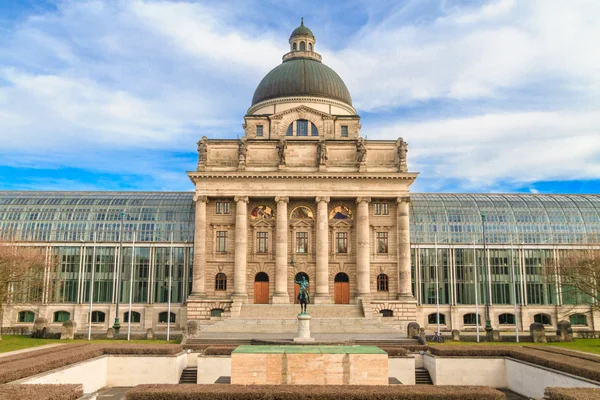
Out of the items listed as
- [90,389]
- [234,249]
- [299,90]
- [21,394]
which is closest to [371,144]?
[299,90]

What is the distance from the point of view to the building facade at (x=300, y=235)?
6881 centimetres

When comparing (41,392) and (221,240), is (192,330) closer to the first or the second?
(221,240)

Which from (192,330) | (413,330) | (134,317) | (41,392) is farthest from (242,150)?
(41,392)

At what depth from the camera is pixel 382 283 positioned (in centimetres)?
7012

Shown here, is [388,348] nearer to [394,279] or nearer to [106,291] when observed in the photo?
[394,279]

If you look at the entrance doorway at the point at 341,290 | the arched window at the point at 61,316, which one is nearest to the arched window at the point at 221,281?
the entrance doorway at the point at 341,290

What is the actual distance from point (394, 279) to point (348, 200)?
11304mm

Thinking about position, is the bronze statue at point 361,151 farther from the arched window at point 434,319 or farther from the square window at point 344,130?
the arched window at point 434,319

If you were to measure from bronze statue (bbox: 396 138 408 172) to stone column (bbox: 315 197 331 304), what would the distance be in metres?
10.1

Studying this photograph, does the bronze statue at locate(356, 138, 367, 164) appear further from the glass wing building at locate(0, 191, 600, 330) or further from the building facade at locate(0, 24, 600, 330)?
the glass wing building at locate(0, 191, 600, 330)

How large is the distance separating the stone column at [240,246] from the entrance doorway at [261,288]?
1584mm

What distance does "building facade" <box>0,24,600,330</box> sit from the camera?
68.8m

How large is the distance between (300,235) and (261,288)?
8.17 metres

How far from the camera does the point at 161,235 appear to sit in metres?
76.3
